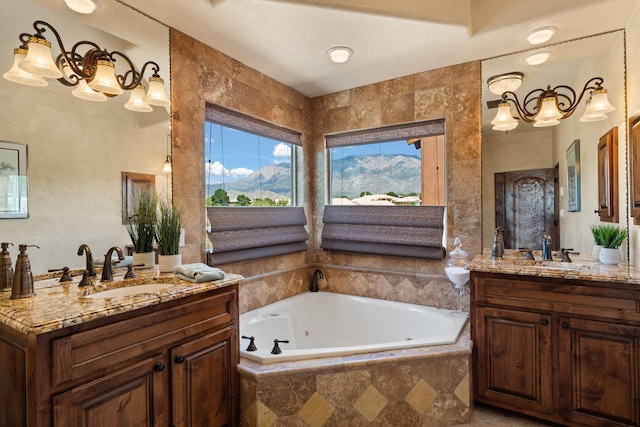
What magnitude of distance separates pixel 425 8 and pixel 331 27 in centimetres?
60

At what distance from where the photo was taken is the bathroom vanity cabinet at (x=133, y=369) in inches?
45.2

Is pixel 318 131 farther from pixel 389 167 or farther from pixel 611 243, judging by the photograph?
pixel 611 243

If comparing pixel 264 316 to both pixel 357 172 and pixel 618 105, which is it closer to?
pixel 357 172

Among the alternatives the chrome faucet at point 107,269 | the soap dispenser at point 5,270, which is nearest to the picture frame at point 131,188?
the chrome faucet at point 107,269

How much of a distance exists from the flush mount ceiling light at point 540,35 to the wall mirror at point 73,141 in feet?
8.10

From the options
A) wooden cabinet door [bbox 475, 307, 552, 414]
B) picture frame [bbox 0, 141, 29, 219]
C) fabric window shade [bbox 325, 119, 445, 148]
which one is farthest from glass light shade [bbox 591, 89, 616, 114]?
picture frame [bbox 0, 141, 29, 219]

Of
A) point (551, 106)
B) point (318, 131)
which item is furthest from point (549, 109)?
point (318, 131)

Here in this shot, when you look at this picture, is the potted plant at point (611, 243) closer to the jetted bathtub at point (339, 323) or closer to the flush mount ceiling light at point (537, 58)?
the jetted bathtub at point (339, 323)

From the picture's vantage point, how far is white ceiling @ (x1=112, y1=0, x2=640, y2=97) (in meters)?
1.96

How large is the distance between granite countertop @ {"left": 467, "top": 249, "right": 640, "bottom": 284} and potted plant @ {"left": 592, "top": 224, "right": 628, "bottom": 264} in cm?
4

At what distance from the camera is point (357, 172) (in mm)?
3377

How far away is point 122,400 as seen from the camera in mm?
1352

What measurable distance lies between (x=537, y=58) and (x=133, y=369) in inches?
125

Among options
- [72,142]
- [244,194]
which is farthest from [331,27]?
[72,142]
